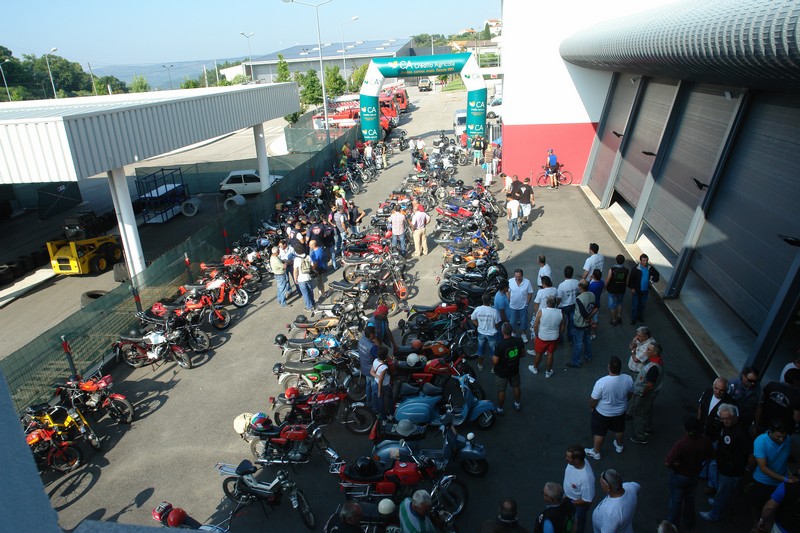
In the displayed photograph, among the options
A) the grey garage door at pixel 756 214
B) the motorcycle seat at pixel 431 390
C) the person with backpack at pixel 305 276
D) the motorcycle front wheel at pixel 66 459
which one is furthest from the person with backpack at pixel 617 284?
the motorcycle front wheel at pixel 66 459

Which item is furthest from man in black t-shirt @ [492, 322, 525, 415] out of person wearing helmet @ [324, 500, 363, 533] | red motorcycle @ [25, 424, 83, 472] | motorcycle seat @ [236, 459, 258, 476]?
red motorcycle @ [25, 424, 83, 472]

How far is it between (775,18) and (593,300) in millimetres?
4585

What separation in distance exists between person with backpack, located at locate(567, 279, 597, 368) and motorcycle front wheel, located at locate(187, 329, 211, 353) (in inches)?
286

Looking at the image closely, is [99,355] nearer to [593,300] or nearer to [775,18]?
[593,300]

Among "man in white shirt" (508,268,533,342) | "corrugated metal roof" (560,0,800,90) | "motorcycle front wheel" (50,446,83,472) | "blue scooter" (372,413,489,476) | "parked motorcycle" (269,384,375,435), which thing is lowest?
"motorcycle front wheel" (50,446,83,472)

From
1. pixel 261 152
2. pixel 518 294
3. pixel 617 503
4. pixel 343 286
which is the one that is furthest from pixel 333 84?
pixel 617 503

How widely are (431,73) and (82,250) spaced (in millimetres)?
18440

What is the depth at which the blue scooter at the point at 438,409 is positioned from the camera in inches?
281

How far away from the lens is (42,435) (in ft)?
24.3

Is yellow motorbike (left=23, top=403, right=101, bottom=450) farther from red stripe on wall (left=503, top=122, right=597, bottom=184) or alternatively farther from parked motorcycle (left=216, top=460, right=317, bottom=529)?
red stripe on wall (left=503, top=122, right=597, bottom=184)

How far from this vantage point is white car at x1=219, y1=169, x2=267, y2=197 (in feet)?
73.5

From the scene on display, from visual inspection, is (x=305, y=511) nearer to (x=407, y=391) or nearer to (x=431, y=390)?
(x=407, y=391)

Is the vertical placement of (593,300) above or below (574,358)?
above

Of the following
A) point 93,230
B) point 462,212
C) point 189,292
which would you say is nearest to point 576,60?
point 462,212
